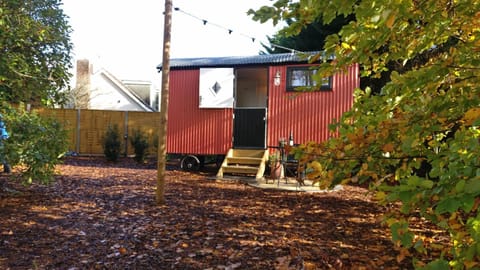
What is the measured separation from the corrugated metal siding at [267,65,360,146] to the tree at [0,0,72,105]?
16.5 ft

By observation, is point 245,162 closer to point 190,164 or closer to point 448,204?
point 190,164

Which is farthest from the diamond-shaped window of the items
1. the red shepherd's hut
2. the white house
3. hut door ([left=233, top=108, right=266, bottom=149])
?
the white house

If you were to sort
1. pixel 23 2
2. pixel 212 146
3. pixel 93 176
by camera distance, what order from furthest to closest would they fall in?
pixel 212 146 < pixel 93 176 < pixel 23 2

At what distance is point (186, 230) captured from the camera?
4113 mm

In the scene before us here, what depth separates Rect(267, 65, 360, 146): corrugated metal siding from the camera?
877cm

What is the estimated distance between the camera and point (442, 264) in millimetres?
1118

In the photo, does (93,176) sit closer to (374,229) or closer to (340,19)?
(374,229)

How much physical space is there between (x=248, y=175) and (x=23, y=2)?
5.85 m

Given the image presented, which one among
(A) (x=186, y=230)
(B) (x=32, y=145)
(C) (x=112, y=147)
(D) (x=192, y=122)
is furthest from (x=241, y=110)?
(A) (x=186, y=230)

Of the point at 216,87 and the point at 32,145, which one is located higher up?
the point at 216,87

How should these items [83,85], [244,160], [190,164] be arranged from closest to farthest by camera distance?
[244,160], [190,164], [83,85]

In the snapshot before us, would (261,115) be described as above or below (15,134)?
above

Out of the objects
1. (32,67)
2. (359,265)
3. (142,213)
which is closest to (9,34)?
(32,67)

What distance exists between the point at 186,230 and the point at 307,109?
569cm
